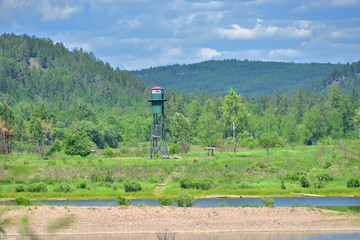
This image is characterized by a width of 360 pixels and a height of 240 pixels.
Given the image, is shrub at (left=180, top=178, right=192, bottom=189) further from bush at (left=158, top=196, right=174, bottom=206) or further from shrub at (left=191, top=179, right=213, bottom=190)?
bush at (left=158, top=196, right=174, bottom=206)

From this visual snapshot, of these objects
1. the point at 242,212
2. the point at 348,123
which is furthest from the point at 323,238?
the point at 348,123

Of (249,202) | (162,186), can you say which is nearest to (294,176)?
(249,202)

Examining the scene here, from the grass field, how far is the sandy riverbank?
38.5ft

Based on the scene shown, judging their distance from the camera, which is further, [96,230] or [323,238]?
[96,230]

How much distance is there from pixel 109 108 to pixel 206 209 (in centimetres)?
14103

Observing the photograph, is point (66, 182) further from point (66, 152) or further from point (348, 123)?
point (348, 123)

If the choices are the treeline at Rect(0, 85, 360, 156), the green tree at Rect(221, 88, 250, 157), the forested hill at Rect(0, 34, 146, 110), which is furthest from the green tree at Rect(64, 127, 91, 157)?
the forested hill at Rect(0, 34, 146, 110)

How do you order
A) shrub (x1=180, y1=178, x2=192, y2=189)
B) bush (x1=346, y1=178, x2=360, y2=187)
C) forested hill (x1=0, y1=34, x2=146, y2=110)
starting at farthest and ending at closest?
forested hill (x1=0, y1=34, x2=146, y2=110), shrub (x1=180, y1=178, x2=192, y2=189), bush (x1=346, y1=178, x2=360, y2=187)

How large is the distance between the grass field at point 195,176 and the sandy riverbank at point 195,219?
11737mm

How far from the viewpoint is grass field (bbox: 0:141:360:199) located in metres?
51.8

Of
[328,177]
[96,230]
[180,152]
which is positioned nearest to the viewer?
[96,230]

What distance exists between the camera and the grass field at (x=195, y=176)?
5178 centimetres

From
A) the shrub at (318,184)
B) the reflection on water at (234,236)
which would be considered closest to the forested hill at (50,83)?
the shrub at (318,184)

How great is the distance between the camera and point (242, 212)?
37656 mm
